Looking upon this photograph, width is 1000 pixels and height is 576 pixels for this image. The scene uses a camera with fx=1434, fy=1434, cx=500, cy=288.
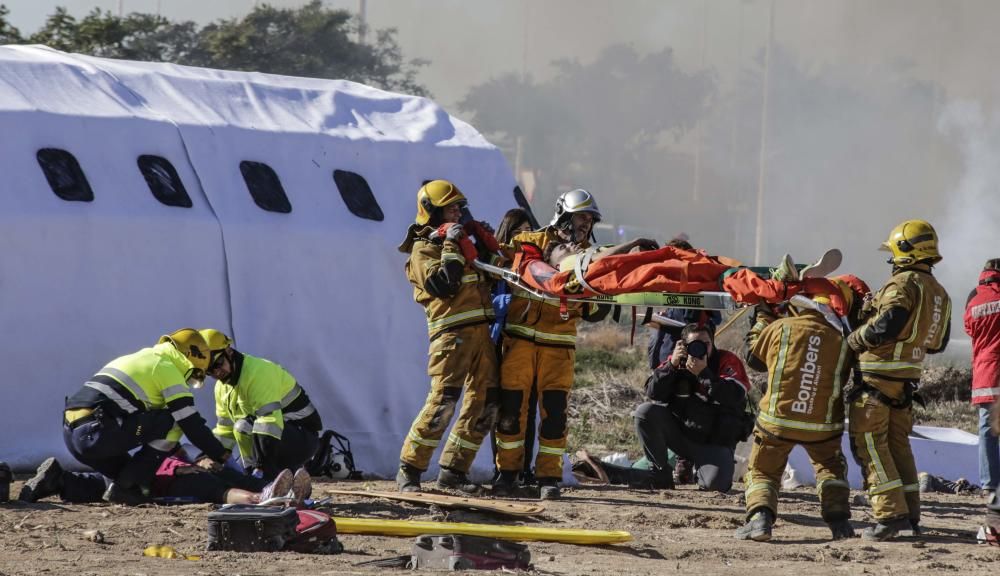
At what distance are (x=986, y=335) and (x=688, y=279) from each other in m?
4.05

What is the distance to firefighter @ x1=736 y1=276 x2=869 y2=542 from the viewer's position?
7938mm

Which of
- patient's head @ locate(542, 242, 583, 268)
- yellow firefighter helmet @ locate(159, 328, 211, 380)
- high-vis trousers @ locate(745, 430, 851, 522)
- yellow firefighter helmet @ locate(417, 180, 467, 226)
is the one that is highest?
yellow firefighter helmet @ locate(417, 180, 467, 226)

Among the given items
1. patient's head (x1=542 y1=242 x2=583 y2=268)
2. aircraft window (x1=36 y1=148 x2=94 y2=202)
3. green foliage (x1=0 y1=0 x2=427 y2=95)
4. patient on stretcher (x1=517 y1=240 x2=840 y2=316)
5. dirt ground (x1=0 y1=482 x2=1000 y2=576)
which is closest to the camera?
dirt ground (x1=0 y1=482 x2=1000 y2=576)

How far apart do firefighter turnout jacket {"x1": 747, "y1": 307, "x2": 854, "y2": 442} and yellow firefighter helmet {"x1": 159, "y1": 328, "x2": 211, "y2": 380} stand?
346 centimetres

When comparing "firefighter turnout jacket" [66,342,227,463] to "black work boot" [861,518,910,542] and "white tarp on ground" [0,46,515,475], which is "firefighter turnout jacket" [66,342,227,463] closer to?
"white tarp on ground" [0,46,515,475]

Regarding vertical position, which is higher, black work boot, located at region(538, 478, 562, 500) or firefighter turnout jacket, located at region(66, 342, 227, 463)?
A: firefighter turnout jacket, located at region(66, 342, 227, 463)

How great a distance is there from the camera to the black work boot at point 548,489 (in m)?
9.62

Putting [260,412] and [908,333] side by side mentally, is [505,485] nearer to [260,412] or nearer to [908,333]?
[260,412]

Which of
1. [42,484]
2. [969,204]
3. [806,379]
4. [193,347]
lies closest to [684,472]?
[806,379]

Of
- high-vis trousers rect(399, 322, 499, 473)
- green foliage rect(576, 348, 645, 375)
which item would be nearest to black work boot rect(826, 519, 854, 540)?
high-vis trousers rect(399, 322, 499, 473)

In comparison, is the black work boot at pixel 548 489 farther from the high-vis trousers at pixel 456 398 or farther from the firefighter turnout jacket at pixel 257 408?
the firefighter turnout jacket at pixel 257 408

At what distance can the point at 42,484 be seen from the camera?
28.4 ft

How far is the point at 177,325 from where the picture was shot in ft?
34.2

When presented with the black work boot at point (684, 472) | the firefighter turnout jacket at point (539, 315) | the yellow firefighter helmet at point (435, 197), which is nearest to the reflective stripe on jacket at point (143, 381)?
the yellow firefighter helmet at point (435, 197)
